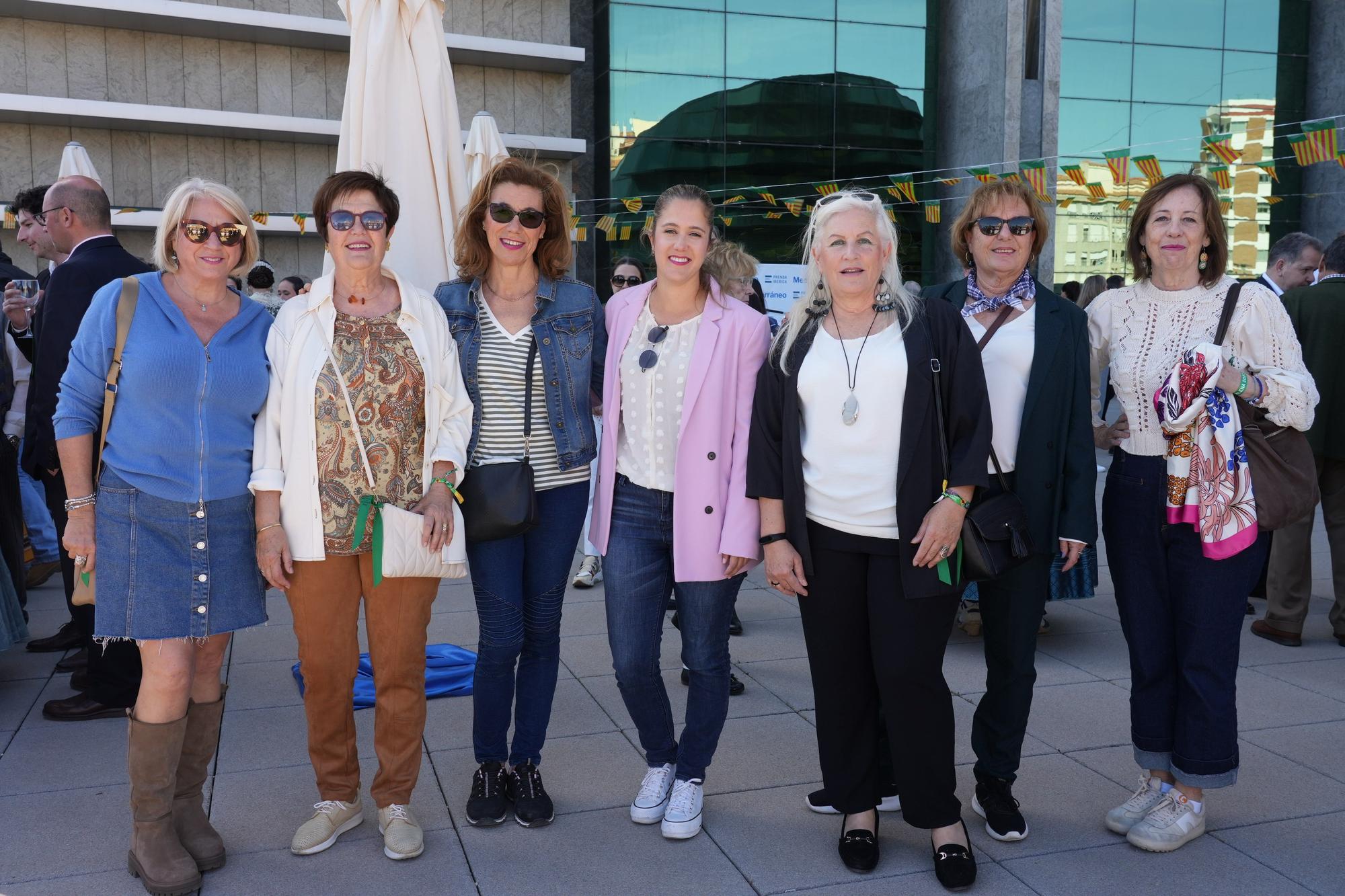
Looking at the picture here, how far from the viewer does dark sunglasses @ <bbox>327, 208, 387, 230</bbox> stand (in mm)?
3293

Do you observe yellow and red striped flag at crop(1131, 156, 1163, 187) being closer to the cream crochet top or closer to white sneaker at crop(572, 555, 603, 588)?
white sneaker at crop(572, 555, 603, 588)

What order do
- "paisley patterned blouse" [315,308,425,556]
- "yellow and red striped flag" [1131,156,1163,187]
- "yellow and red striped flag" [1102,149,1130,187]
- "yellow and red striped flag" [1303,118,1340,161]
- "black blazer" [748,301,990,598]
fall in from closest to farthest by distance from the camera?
1. "black blazer" [748,301,990,598]
2. "paisley patterned blouse" [315,308,425,556]
3. "yellow and red striped flag" [1303,118,1340,161]
4. "yellow and red striped flag" [1102,149,1130,187]
5. "yellow and red striped flag" [1131,156,1163,187]

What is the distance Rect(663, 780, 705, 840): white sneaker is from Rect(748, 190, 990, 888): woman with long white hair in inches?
19.1

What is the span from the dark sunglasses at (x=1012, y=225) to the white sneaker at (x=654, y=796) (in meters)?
2.16

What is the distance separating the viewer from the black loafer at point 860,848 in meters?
3.27

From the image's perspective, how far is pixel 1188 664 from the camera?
3441mm

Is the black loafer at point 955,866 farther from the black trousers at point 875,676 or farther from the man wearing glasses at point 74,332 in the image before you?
the man wearing glasses at point 74,332

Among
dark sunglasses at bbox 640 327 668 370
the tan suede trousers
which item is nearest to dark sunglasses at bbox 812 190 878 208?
dark sunglasses at bbox 640 327 668 370

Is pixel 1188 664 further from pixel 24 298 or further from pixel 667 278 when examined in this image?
pixel 24 298

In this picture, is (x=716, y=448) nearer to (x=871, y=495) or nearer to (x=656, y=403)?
(x=656, y=403)

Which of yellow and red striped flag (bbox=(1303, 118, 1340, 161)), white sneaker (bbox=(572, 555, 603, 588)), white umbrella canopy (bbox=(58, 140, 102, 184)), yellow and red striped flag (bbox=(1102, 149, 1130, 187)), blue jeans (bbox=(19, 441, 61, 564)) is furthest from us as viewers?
yellow and red striped flag (bbox=(1102, 149, 1130, 187))

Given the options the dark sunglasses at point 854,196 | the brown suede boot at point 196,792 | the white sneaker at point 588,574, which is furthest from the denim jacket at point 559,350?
the white sneaker at point 588,574

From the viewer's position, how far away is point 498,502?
3303mm

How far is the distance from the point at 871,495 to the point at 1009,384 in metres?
0.70
